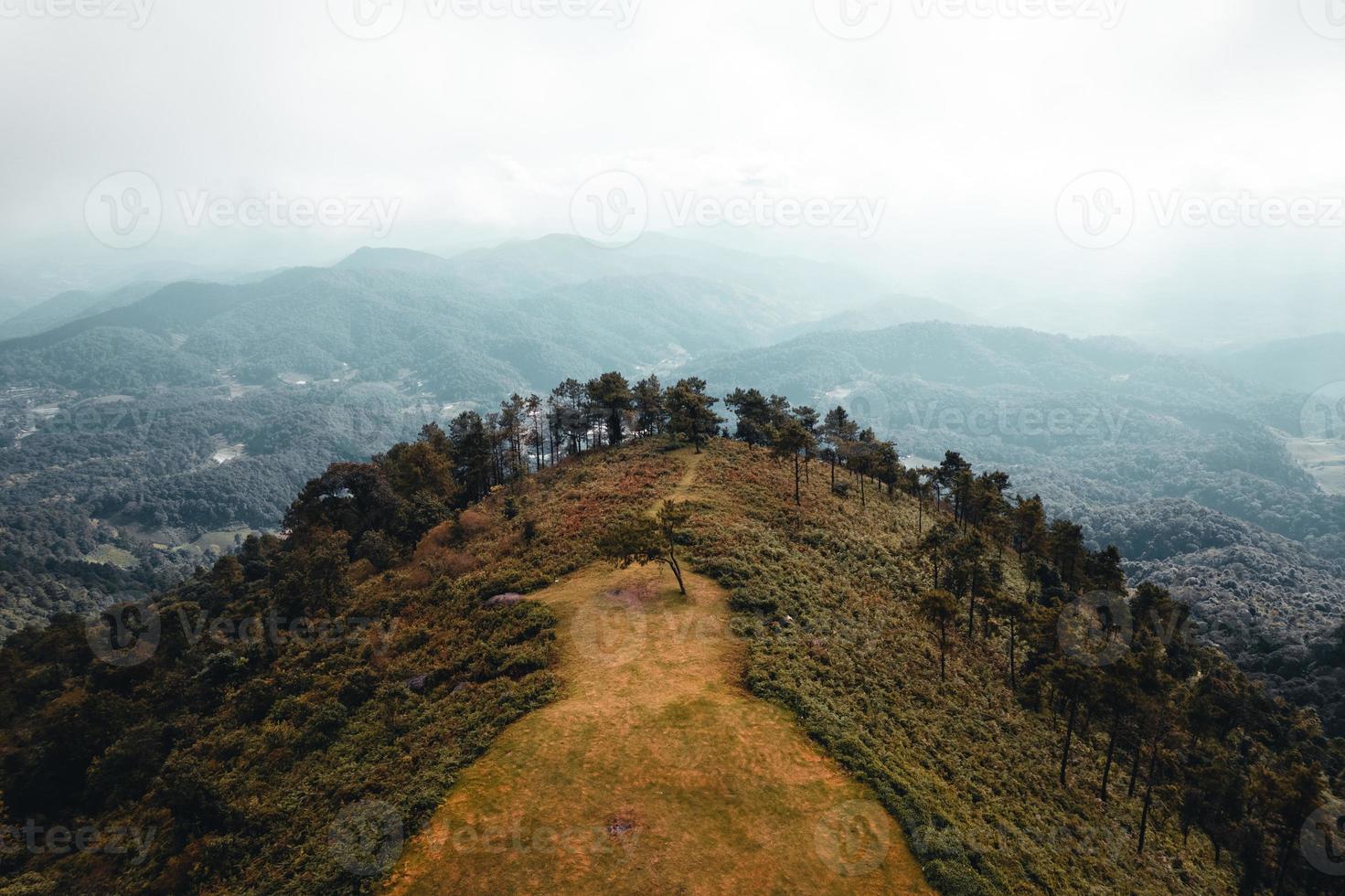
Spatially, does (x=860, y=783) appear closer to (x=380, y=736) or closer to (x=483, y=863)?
(x=483, y=863)

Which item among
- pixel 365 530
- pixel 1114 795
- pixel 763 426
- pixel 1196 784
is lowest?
pixel 1196 784

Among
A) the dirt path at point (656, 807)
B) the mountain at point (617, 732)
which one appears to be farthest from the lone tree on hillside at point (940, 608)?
the dirt path at point (656, 807)

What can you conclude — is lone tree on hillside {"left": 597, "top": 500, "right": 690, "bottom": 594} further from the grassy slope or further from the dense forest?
the grassy slope

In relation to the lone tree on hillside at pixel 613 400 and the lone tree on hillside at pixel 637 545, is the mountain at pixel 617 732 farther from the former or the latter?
the lone tree on hillside at pixel 613 400

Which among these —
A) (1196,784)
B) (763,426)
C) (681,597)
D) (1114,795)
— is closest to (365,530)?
(681,597)

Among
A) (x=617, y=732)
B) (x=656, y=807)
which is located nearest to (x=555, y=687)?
(x=617, y=732)

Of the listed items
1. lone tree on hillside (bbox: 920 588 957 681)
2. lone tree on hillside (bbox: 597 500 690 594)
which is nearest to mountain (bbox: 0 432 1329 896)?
lone tree on hillside (bbox: 597 500 690 594)
